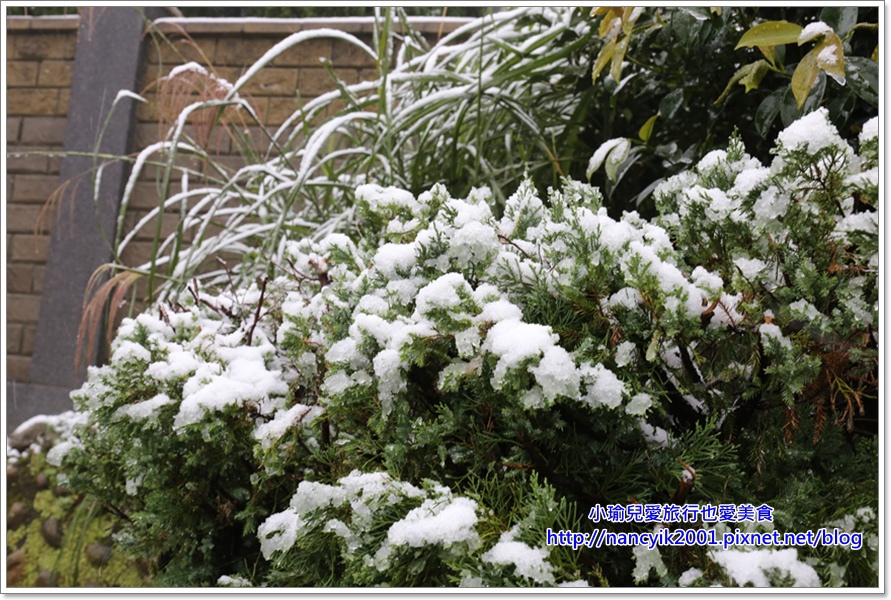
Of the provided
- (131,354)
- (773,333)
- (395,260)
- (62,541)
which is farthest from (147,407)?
(62,541)

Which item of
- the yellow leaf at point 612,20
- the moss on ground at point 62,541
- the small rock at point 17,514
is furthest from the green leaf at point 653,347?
the small rock at point 17,514

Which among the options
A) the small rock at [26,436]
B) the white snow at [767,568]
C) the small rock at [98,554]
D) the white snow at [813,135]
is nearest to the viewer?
the white snow at [767,568]

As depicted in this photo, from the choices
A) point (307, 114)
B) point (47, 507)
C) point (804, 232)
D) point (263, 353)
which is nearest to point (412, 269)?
point (263, 353)

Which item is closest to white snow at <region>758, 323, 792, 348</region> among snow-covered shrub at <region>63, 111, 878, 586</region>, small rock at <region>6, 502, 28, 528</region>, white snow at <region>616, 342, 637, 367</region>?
snow-covered shrub at <region>63, 111, 878, 586</region>

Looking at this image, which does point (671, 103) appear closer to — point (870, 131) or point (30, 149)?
point (870, 131)

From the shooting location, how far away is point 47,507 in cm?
163

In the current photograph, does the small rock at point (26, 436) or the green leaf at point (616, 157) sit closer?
the green leaf at point (616, 157)

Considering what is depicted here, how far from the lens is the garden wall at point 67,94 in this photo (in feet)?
4.66

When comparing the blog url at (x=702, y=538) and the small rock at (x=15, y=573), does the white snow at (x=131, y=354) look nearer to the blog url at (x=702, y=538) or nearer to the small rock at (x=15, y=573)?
the blog url at (x=702, y=538)

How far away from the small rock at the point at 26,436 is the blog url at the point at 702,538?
142cm

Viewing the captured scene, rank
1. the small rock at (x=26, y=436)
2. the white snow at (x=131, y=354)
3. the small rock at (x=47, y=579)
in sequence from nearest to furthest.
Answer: the white snow at (x=131, y=354)
the small rock at (x=47, y=579)
the small rock at (x=26, y=436)

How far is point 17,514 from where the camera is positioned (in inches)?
63.4

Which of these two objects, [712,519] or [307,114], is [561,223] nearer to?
[712,519]

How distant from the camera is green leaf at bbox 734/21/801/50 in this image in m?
0.78
